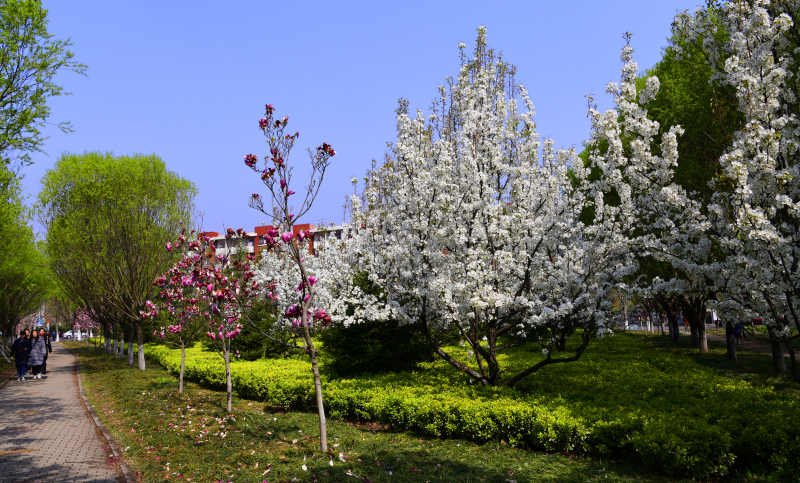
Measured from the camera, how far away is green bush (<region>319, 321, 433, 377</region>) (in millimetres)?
13727

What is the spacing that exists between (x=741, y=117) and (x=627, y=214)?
580 centimetres

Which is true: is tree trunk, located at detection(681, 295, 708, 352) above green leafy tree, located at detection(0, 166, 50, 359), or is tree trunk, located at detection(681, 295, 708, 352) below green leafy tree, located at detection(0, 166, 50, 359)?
below

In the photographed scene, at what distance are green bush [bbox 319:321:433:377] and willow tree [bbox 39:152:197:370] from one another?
983 centimetres

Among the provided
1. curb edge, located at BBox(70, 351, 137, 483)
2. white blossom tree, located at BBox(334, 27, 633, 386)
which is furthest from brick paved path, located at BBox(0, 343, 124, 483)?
white blossom tree, located at BBox(334, 27, 633, 386)

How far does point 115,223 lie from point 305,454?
1587cm

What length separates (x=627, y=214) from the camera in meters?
10.2

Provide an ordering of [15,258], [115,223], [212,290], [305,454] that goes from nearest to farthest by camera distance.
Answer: [305,454] → [212,290] → [115,223] → [15,258]

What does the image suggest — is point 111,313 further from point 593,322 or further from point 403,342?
point 593,322

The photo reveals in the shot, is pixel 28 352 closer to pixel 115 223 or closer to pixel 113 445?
pixel 115 223

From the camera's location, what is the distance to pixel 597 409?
27.6 feet

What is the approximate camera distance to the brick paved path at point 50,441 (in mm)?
7711

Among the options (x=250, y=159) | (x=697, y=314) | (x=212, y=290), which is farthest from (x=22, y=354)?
(x=697, y=314)

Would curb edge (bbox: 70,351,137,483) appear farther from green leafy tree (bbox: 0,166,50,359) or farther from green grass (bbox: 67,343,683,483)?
green leafy tree (bbox: 0,166,50,359)

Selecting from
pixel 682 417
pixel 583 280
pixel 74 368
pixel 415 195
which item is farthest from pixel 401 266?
pixel 74 368
